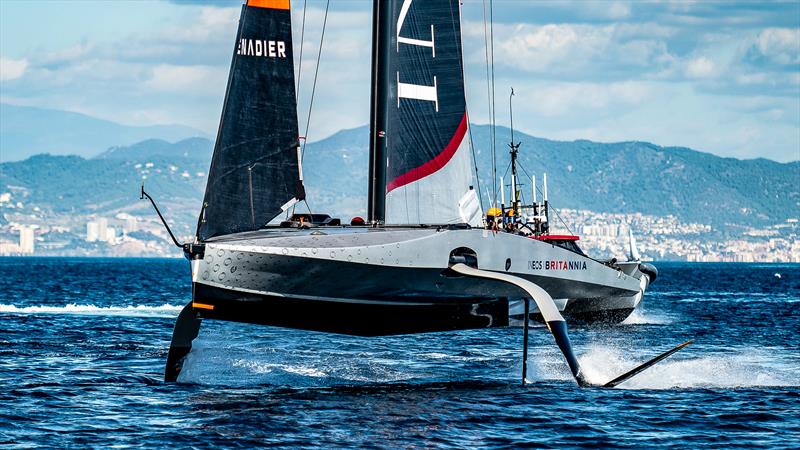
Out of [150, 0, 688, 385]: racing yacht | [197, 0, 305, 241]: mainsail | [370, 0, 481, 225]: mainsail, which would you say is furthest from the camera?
[370, 0, 481, 225]: mainsail

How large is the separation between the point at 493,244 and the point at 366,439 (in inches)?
316

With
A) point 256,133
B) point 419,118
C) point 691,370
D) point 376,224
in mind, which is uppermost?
point 419,118

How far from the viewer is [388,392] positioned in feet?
93.0

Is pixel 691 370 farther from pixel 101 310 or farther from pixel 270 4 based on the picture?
pixel 101 310

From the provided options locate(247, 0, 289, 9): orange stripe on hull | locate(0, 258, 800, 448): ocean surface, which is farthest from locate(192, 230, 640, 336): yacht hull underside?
locate(247, 0, 289, 9): orange stripe on hull

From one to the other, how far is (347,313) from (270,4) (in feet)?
22.1

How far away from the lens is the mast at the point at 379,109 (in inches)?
1210

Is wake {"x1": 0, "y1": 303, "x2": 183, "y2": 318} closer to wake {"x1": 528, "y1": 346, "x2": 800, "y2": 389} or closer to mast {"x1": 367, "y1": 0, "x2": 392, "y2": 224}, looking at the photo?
wake {"x1": 528, "y1": 346, "x2": 800, "y2": 389}

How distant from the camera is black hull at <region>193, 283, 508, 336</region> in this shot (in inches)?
1052

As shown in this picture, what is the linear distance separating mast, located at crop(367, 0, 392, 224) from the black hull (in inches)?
109

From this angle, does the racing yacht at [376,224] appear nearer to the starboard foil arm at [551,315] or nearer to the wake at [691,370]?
the starboard foil arm at [551,315]

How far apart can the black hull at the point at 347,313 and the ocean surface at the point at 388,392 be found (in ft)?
4.51

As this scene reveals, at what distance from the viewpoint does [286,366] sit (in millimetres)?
33688

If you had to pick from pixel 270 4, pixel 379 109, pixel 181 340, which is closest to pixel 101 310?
pixel 181 340
